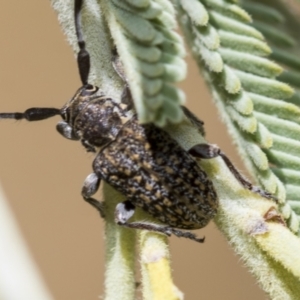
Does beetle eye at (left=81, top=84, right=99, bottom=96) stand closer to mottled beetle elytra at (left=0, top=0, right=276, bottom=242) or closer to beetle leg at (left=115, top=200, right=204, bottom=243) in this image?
mottled beetle elytra at (left=0, top=0, right=276, bottom=242)

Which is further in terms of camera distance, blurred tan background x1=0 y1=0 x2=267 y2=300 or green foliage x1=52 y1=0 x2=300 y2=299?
blurred tan background x1=0 y1=0 x2=267 y2=300

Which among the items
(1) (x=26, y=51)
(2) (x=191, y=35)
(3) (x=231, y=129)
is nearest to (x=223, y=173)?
(3) (x=231, y=129)

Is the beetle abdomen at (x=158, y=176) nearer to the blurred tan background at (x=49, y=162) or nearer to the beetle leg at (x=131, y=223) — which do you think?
the beetle leg at (x=131, y=223)

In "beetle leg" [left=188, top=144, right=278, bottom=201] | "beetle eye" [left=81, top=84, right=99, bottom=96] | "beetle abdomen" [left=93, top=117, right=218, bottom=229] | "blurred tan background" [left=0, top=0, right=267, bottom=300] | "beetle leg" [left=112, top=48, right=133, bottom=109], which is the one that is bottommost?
"blurred tan background" [left=0, top=0, right=267, bottom=300]

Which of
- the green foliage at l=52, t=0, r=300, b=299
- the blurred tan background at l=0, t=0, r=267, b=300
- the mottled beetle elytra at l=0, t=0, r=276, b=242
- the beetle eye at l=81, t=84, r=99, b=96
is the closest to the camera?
the green foliage at l=52, t=0, r=300, b=299

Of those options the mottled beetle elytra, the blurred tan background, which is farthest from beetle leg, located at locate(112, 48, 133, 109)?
the blurred tan background

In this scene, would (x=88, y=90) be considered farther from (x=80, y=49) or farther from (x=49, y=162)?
(x=49, y=162)

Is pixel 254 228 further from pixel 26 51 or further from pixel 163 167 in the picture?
pixel 26 51

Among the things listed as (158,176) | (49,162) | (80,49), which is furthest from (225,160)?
(49,162)
